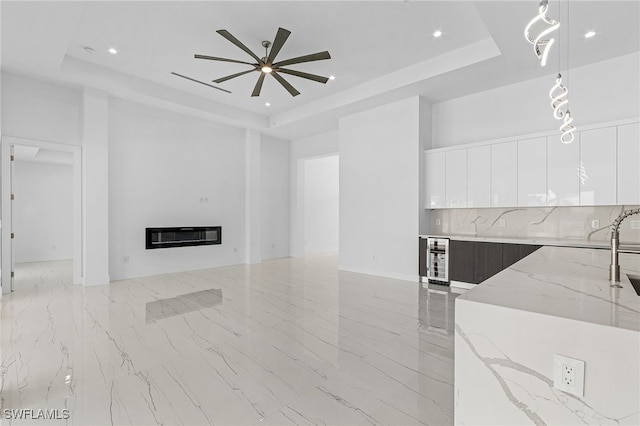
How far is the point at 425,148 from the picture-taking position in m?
5.86

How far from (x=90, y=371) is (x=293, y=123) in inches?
236

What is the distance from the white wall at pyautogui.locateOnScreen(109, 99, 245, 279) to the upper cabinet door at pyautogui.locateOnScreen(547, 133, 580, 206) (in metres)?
6.29

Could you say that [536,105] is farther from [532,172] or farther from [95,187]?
[95,187]

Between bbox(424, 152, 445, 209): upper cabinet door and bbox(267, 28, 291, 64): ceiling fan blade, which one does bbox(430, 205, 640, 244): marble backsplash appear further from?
bbox(267, 28, 291, 64): ceiling fan blade

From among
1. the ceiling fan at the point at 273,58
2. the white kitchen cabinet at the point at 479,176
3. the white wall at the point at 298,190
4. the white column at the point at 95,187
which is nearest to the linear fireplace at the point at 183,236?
the white column at the point at 95,187

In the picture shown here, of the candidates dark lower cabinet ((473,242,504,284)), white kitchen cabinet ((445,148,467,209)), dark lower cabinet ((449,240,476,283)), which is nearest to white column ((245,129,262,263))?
white kitchen cabinet ((445,148,467,209))

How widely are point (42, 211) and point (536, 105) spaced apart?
11.5 m

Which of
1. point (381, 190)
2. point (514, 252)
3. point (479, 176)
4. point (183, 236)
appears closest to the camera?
point (514, 252)

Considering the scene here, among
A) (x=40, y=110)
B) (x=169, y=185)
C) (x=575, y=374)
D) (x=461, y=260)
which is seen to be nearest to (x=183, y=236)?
(x=169, y=185)

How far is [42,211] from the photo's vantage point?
8.37 metres

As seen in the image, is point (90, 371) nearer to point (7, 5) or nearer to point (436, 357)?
point (436, 357)

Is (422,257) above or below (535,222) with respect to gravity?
below

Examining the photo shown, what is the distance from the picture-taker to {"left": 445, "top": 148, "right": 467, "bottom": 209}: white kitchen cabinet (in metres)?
5.41

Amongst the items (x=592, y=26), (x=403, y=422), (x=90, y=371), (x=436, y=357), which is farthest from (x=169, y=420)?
(x=592, y=26)
